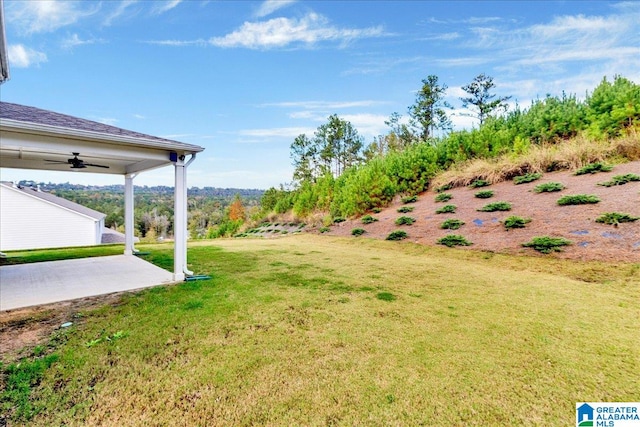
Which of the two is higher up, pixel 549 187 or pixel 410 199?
pixel 549 187

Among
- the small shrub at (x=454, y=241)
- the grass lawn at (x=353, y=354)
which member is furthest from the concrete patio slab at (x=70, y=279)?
the small shrub at (x=454, y=241)

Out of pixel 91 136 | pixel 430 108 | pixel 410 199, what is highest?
pixel 430 108

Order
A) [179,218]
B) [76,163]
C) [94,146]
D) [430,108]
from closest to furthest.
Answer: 1. [94,146]
2. [179,218]
3. [76,163]
4. [430,108]

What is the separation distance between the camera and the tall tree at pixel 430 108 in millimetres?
20000

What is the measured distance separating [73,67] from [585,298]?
19.1 meters

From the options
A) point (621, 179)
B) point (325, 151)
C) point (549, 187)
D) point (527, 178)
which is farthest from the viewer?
point (325, 151)

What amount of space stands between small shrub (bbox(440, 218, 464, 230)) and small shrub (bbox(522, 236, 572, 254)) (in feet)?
6.78

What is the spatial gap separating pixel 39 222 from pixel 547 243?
2599 centimetres

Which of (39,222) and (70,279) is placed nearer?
(70,279)

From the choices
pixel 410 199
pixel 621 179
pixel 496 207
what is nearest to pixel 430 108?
pixel 410 199

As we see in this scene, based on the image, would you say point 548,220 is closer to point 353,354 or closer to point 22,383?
point 353,354

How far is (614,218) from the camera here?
6.08 metres

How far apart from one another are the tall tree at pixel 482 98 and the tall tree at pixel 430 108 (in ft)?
5.31

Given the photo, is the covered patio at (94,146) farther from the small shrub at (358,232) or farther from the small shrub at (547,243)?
the small shrub at (547,243)
